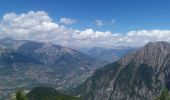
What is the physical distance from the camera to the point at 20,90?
276 feet

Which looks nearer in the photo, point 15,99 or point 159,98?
point 15,99

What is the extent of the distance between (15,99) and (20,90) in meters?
2.69

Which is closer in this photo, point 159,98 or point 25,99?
point 25,99

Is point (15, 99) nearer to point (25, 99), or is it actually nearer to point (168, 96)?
point (25, 99)

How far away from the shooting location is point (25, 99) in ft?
270

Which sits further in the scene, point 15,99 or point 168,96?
point 168,96

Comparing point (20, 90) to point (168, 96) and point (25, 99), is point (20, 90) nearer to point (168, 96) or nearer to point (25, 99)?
point (25, 99)

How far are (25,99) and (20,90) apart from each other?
314 cm

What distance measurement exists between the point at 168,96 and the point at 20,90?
170 ft

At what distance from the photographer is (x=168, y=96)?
357ft

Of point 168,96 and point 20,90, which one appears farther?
point 168,96

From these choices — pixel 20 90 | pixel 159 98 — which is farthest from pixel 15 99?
pixel 159 98

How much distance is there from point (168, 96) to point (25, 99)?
2008 inches

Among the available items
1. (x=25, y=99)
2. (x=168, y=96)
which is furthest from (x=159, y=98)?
(x=25, y=99)
